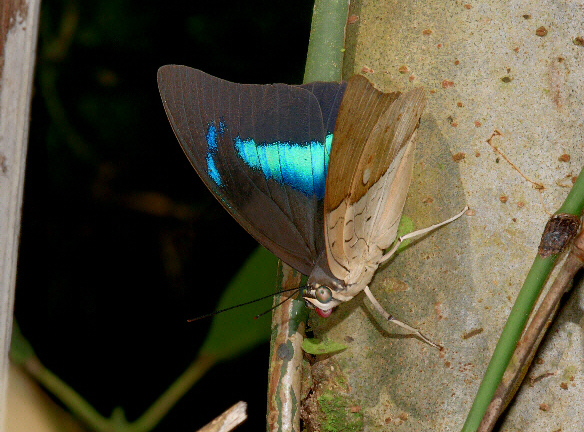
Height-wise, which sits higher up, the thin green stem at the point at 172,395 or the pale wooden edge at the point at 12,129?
the pale wooden edge at the point at 12,129

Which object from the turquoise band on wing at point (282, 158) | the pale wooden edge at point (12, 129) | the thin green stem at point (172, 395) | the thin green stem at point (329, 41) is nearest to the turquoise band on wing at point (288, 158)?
the turquoise band on wing at point (282, 158)

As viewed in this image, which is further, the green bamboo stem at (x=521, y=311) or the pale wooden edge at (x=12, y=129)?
the pale wooden edge at (x=12, y=129)

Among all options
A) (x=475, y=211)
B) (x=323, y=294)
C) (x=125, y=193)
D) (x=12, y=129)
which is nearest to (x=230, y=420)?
(x=323, y=294)

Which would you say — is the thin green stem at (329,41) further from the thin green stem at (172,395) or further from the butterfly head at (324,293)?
the thin green stem at (172,395)

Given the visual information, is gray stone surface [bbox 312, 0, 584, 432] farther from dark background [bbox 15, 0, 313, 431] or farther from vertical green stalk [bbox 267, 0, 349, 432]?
dark background [bbox 15, 0, 313, 431]

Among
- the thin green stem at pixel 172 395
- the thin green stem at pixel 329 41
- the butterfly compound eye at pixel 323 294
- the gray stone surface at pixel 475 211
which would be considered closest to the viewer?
the gray stone surface at pixel 475 211

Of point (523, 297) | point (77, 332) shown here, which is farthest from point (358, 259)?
point (77, 332)

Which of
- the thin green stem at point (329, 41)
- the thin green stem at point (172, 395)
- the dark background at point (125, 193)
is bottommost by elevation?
the thin green stem at point (172, 395)
